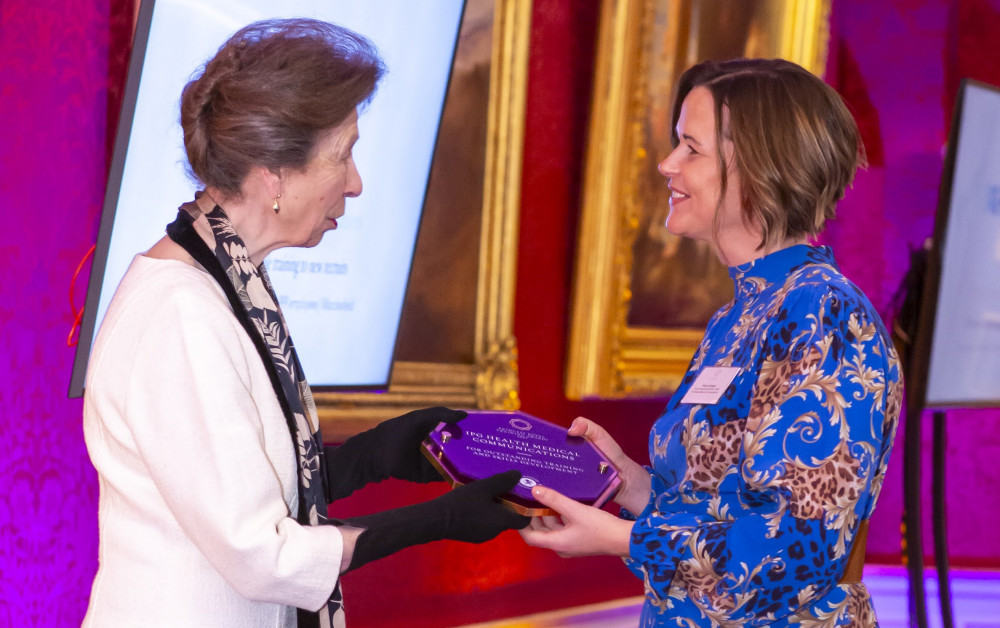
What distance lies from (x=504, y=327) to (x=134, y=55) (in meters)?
1.75

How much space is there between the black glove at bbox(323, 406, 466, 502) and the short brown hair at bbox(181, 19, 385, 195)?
737mm

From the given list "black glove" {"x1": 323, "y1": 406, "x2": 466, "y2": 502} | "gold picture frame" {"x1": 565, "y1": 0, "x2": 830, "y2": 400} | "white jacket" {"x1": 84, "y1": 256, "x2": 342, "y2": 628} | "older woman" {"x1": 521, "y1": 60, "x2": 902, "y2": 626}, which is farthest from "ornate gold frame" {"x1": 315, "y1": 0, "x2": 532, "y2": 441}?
"white jacket" {"x1": 84, "y1": 256, "x2": 342, "y2": 628}

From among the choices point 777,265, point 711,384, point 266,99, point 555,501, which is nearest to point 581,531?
point 555,501

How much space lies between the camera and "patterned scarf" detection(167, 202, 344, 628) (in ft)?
5.16

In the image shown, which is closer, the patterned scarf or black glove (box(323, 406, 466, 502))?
the patterned scarf

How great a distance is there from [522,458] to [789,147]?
805 mm

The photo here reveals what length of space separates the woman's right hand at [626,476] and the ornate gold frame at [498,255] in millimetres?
1108

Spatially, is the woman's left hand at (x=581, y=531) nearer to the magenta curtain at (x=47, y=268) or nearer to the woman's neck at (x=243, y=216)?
the woman's neck at (x=243, y=216)

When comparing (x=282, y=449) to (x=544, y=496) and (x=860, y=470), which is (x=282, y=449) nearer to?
(x=544, y=496)

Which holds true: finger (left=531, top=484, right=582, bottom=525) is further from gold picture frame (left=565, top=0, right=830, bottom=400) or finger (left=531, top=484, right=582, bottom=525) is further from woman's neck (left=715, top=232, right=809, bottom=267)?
gold picture frame (left=565, top=0, right=830, bottom=400)

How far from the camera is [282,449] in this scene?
1.55 meters

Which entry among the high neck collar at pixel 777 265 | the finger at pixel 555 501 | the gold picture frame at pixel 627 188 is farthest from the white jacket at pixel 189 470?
the gold picture frame at pixel 627 188

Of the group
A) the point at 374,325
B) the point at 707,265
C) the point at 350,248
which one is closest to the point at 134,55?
the point at 350,248

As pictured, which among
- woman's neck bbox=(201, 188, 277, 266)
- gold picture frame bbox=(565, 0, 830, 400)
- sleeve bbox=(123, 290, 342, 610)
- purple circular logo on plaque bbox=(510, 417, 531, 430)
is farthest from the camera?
gold picture frame bbox=(565, 0, 830, 400)
